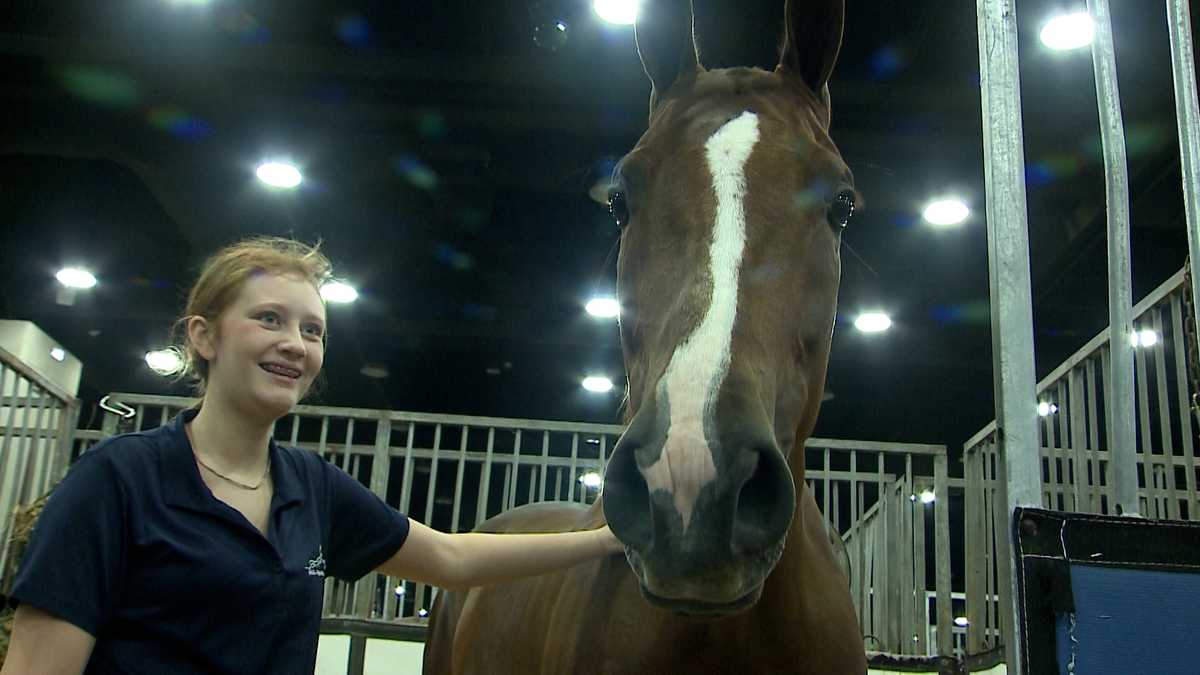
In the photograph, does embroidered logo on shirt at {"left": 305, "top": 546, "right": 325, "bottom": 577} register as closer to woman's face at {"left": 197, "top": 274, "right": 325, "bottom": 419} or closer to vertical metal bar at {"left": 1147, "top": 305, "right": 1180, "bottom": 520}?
woman's face at {"left": 197, "top": 274, "right": 325, "bottom": 419}

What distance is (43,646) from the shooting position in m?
1.46

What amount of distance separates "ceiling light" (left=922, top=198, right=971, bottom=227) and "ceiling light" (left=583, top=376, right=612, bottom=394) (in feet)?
23.6

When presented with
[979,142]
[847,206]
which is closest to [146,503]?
[847,206]

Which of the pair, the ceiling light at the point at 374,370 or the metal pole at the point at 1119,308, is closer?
the metal pole at the point at 1119,308

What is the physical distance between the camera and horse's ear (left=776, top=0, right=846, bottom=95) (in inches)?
87.9

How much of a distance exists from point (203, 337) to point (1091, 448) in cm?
377

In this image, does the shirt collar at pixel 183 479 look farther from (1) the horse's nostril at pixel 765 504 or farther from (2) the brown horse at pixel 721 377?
(1) the horse's nostril at pixel 765 504

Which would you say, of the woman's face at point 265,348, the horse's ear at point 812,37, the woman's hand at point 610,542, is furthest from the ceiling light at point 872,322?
the woman's face at point 265,348

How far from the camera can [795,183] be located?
5.95ft

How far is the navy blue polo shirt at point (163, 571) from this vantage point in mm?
1510

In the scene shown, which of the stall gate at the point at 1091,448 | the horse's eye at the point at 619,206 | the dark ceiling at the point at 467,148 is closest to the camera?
the horse's eye at the point at 619,206

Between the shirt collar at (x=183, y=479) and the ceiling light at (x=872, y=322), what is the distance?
10.1 m

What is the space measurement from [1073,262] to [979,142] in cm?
287

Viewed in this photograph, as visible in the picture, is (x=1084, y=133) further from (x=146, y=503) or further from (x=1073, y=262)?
(x=146, y=503)
